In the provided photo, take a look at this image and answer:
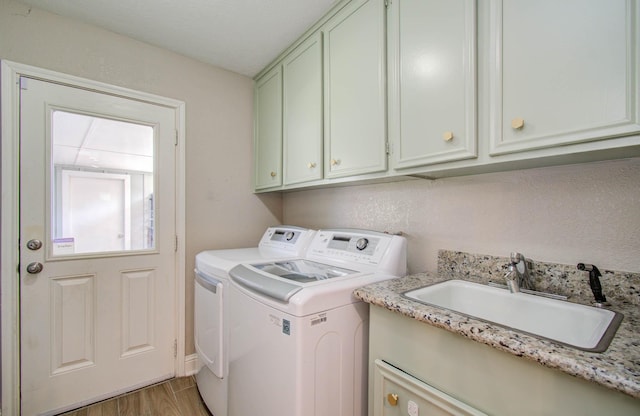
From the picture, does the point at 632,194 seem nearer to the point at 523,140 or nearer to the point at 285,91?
the point at 523,140

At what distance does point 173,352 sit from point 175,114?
1738mm

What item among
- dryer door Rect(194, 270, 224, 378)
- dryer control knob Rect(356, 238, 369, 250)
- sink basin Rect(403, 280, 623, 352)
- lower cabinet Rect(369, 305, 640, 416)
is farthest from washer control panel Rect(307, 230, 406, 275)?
dryer door Rect(194, 270, 224, 378)

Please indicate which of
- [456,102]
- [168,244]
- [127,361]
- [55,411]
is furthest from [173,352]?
[456,102]

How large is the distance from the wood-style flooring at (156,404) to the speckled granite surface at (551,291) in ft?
4.78

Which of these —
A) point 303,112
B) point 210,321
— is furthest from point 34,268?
point 303,112

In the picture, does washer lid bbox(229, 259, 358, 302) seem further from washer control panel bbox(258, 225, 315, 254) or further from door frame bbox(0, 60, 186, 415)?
door frame bbox(0, 60, 186, 415)

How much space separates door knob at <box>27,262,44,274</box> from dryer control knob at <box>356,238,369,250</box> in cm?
182

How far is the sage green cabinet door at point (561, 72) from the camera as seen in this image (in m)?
0.71

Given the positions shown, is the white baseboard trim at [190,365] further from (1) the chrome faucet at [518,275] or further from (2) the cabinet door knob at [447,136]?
(2) the cabinet door knob at [447,136]

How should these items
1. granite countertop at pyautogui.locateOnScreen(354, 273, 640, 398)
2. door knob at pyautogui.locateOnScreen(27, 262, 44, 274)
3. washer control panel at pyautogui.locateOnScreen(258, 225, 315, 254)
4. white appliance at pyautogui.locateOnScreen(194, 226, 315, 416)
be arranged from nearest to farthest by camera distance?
granite countertop at pyautogui.locateOnScreen(354, 273, 640, 398)
white appliance at pyautogui.locateOnScreen(194, 226, 315, 416)
door knob at pyautogui.locateOnScreen(27, 262, 44, 274)
washer control panel at pyautogui.locateOnScreen(258, 225, 315, 254)

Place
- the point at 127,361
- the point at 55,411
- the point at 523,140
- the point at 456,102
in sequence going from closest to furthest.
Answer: the point at 523,140, the point at 456,102, the point at 55,411, the point at 127,361

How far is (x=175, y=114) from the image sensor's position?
204 centimetres

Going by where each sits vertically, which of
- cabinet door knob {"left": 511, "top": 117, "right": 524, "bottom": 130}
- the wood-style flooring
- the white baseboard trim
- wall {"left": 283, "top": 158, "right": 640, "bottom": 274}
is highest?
cabinet door knob {"left": 511, "top": 117, "right": 524, "bottom": 130}

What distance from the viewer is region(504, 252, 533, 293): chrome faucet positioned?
3.42ft
